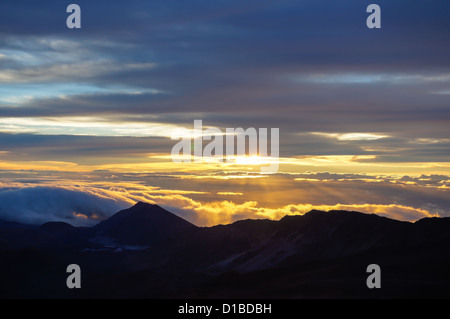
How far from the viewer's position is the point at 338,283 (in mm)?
148875

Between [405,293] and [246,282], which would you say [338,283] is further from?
[246,282]
